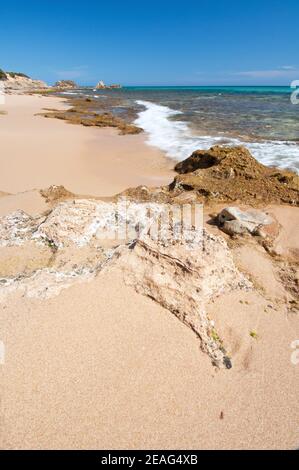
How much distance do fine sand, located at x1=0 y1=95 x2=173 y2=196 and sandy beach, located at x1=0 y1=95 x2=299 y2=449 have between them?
4028 mm

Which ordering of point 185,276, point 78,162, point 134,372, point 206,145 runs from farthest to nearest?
point 206,145 → point 78,162 → point 185,276 → point 134,372

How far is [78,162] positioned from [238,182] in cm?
454

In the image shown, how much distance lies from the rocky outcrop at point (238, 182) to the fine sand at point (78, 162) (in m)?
1.23

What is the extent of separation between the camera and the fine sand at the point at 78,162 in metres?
6.98

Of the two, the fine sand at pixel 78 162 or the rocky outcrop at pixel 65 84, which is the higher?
the rocky outcrop at pixel 65 84

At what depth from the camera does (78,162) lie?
870cm

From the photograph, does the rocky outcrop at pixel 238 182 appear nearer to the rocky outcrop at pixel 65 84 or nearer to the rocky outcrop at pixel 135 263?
the rocky outcrop at pixel 135 263

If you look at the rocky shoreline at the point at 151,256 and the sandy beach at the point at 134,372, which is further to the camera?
the rocky shoreline at the point at 151,256

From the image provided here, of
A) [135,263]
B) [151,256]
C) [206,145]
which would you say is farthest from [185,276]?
[206,145]

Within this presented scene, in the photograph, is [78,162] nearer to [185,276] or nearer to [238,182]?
[238,182]

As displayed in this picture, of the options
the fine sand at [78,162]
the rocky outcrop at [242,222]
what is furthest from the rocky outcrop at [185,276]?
the fine sand at [78,162]

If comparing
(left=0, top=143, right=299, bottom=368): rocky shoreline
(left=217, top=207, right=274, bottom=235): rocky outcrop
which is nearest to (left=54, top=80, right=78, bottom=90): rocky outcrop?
(left=217, top=207, right=274, bottom=235): rocky outcrop

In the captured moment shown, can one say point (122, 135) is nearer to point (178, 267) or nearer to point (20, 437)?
point (178, 267)
